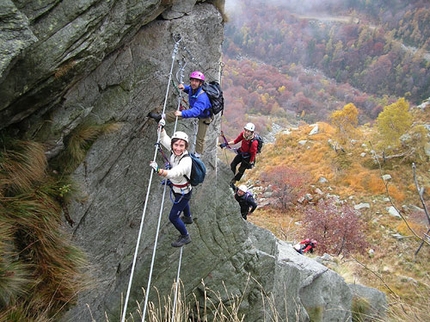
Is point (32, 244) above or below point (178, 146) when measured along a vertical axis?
below

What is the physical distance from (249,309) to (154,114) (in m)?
5.51

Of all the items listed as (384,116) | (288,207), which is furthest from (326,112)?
(288,207)

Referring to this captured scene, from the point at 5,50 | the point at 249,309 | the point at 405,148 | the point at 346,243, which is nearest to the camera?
the point at 5,50

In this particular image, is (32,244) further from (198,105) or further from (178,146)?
(198,105)

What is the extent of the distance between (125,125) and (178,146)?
1.41 metres

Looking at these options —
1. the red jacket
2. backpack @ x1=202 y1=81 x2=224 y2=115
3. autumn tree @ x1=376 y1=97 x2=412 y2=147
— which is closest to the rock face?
backpack @ x1=202 y1=81 x2=224 y2=115

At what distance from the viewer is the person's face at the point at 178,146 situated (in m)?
5.91

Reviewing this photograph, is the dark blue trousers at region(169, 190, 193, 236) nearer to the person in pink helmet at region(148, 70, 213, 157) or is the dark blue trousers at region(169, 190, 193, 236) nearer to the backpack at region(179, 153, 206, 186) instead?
the backpack at region(179, 153, 206, 186)

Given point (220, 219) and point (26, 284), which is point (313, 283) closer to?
point (220, 219)

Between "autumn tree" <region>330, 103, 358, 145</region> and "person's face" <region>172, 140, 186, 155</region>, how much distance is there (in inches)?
2131

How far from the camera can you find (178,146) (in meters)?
5.92

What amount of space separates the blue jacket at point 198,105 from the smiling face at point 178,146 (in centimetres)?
89

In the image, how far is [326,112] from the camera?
174 m

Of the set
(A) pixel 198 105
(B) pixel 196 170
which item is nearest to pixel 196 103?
(A) pixel 198 105
